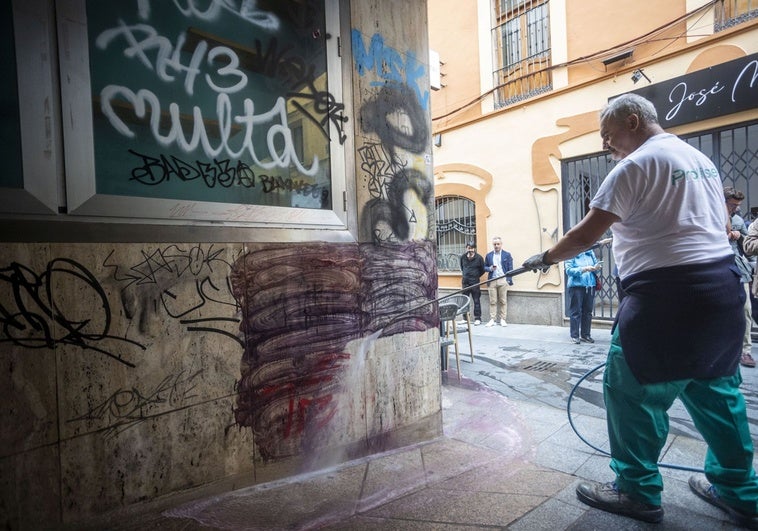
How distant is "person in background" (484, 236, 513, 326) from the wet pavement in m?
5.15

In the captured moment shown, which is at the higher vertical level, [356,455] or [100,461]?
[100,461]

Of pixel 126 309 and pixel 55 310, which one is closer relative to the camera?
pixel 55 310

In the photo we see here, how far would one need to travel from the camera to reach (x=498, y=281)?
921cm

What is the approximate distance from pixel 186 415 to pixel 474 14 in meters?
10.8

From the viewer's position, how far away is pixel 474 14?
10250mm

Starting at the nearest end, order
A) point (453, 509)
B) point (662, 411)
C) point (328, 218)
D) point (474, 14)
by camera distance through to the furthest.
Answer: point (662, 411)
point (453, 509)
point (328, 218)
point (474, 14)

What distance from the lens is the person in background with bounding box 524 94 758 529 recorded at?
2066mm

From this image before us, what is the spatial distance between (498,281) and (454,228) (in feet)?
7.61

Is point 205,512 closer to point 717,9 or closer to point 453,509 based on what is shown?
point 453,509

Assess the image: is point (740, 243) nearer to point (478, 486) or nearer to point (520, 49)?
point (478, 486)

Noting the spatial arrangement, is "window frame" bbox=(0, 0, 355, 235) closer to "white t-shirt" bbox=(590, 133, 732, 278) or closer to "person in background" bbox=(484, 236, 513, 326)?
"white t-shirt" bbox=(590, 133, 732, 278)

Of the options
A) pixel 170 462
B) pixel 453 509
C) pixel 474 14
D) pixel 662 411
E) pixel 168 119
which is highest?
pixel 474 14

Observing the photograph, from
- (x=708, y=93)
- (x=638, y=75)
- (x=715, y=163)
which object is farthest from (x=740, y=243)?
(x=638, y=75)

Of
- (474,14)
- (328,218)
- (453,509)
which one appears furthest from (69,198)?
(474,14)
